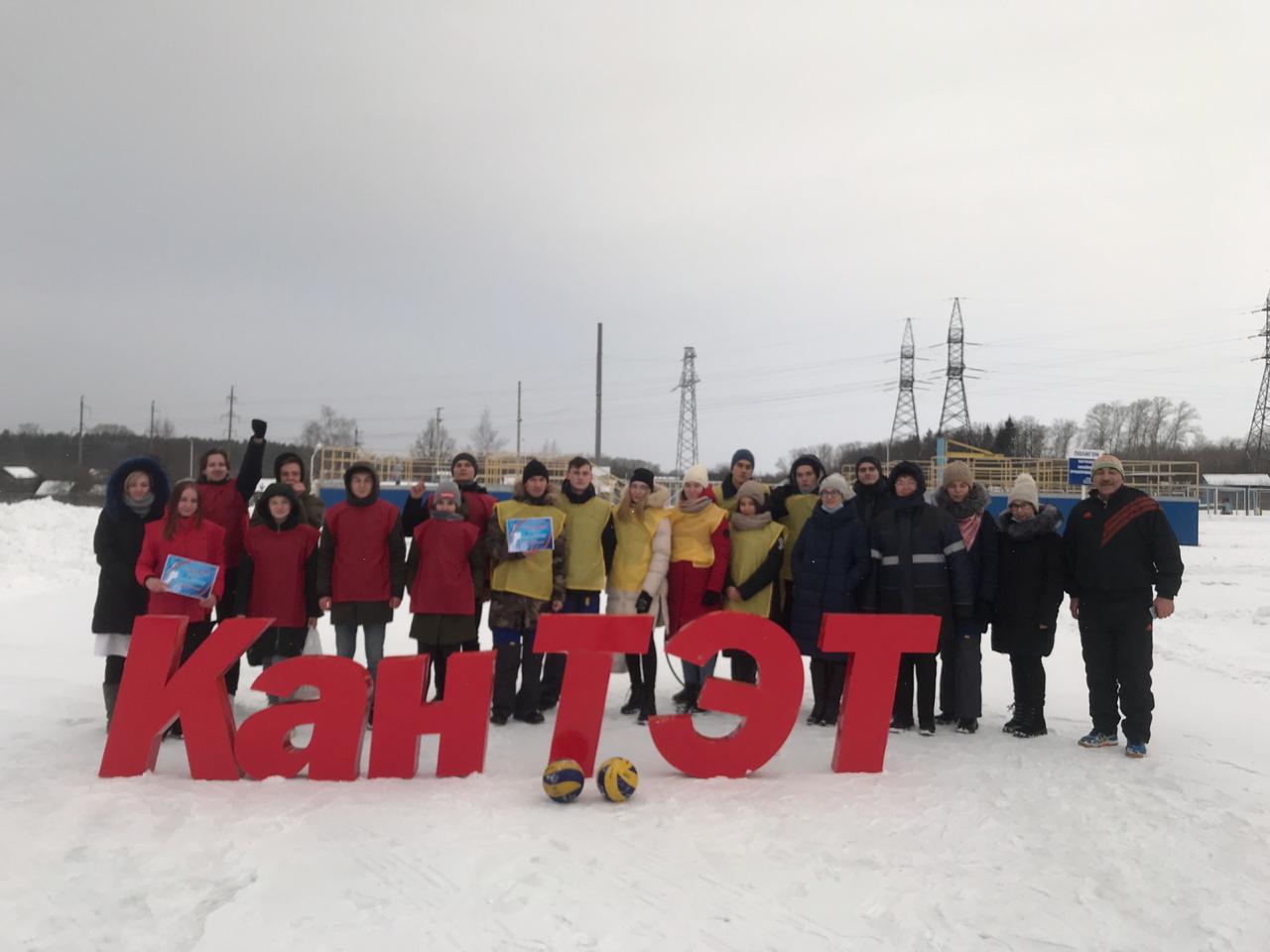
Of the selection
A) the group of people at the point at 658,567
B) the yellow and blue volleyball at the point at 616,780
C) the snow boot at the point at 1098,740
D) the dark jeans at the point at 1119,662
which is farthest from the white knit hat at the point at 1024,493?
the yellow and blue volleyball at the point at 616,780

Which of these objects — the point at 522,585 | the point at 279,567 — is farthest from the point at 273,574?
the point at 522,585

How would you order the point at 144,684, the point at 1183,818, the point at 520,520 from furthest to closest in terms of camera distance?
the point at 520,520, the point at 144,684, the point at 1183,818

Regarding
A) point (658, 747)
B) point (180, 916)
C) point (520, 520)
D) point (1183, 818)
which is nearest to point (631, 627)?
point (658, 747)

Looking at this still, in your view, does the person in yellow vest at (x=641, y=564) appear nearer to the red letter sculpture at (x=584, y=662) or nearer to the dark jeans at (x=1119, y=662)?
the red letter sculpture at (x=584, y=662)

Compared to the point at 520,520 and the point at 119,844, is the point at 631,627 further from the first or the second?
the point at 119,844

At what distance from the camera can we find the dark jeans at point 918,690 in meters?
6.59

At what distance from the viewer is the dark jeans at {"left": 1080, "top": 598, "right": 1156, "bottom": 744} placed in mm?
5964

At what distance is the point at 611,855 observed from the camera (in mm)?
4078

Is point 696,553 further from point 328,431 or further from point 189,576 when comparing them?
point 328,431

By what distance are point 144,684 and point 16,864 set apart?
1.41m

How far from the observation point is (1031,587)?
649 centimetres

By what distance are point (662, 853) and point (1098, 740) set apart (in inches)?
154

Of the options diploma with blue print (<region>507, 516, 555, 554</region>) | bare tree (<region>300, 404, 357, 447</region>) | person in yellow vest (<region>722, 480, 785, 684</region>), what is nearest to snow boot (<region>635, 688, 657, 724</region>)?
person in yellow vest (<region>722, 480, 785, 684</region>)

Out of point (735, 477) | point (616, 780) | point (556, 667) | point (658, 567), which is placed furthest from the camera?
point (735, 477)
